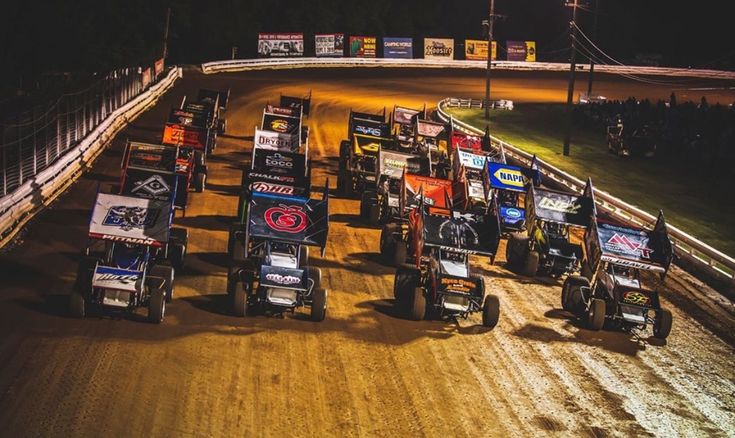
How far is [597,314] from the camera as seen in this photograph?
19.8 metres

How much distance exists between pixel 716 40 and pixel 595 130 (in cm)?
5912

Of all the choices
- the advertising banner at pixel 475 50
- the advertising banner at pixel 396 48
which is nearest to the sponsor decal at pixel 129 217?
the advertising banner at pixel 396 48

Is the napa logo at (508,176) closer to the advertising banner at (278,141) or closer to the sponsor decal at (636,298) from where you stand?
the advertising banner at (278,141)

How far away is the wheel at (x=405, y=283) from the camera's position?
790 inches

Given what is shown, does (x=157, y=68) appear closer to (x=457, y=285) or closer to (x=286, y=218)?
(x=286, y=218)

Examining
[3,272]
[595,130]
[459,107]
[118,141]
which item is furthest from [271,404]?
[459,107]

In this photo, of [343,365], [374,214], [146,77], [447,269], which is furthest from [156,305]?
[146,77]

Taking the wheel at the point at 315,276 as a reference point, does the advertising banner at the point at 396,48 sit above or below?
above

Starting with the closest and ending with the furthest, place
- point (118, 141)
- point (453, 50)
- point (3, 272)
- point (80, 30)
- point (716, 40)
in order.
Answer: point (3, 272) → point (118, 141) → point (80, 30) → point (453, 50) → point (716, 40)

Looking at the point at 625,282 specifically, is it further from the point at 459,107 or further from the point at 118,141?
the point at 459,107

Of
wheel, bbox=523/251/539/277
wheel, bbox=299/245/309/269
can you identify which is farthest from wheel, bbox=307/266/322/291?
wheel, bbox=523/251/539/277

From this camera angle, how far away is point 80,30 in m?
56.2

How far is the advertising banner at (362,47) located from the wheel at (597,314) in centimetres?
5810

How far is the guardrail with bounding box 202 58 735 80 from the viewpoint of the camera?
67.3 m
